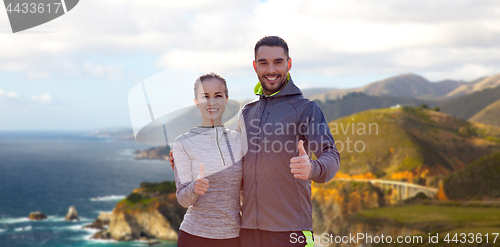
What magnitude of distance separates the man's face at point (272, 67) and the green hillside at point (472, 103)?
185987 millimetres

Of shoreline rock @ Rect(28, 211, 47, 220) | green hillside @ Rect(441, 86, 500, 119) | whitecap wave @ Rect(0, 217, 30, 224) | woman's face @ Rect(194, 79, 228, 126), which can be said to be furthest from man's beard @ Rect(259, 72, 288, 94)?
green hillside @ Rect(441, 86, 500, 119)

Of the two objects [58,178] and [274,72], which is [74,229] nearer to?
[58,178]

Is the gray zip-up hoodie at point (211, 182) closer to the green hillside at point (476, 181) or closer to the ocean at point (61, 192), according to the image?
the ocean at point (61, 192)

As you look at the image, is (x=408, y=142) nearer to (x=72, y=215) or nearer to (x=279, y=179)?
(x=72, y=215)

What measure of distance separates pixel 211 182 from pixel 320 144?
1.19 metres

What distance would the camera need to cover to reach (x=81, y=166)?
183 m

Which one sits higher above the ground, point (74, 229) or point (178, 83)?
point (178, 83)

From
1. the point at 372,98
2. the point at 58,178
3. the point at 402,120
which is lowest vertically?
the point at 58,178

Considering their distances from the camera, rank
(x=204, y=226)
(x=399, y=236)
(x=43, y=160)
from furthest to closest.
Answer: (x=43, y=160)
(x=399, y=236)
(x=204, y=226)

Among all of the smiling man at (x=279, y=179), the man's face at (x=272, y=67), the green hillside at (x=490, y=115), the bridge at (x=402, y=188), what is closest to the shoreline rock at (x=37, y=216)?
the bridge at (x=402, y=188)

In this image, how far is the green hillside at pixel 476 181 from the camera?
285 feet

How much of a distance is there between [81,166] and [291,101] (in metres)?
194

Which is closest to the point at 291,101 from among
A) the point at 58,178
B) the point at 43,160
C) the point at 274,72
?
the point at 274,72

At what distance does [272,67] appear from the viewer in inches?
184
